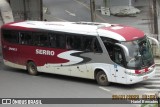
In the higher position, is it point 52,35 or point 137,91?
point 52,35

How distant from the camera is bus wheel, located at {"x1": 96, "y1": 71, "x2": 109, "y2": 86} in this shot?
21344mm

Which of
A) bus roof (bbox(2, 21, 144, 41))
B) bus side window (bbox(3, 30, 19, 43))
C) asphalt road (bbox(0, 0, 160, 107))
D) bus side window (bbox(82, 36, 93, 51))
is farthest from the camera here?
bus side window (bbox(3, 30, 19, 43))

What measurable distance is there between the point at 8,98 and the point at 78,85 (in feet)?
13.0

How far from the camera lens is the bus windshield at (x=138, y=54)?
20375 mm

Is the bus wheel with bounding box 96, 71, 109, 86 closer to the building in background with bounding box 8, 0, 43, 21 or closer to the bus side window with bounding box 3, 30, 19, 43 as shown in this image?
the bus side window with bounding box 3, 30, 19, 43

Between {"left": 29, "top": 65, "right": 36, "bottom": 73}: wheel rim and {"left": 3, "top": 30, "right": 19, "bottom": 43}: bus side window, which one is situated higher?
{"left": 3, "top": 30, "right": 19, "bottom": 43}: bus side window

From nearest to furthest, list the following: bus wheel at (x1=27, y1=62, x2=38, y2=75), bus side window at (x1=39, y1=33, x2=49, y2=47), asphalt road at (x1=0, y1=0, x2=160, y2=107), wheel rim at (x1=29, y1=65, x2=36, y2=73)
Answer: asphalt road at (x1=0, y1=0, x2=160, y2=107) → bus side window at (x1=39, y1=33, x2=49, y2=47) → bus wheel at (x1=27, y1=62, x2=38, y2=75) → wheel rim at (x1=29, y1=65, x2=36, y2=73)

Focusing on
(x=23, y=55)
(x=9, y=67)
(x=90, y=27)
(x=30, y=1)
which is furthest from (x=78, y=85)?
(x=30, y=1)

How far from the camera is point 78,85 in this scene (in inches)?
874

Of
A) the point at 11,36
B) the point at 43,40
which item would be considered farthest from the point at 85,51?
the point at 11,36

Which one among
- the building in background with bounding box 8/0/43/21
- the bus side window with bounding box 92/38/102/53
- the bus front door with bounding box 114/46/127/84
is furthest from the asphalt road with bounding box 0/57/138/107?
the building in background with bounding box 8/0/43/21

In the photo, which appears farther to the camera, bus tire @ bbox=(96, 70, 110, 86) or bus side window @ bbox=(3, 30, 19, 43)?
bus side window @ bbox=(3, 30, 19, 43)

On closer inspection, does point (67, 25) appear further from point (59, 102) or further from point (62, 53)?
point (59, 102)

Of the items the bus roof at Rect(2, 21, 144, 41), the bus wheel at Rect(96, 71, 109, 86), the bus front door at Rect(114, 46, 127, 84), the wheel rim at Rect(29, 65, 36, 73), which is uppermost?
the bus roof at Rect(2, 21, 144, 41)
